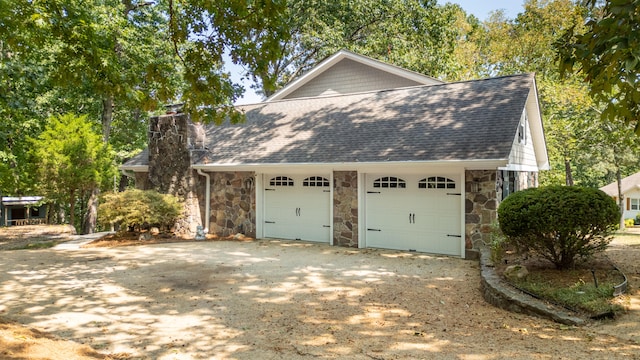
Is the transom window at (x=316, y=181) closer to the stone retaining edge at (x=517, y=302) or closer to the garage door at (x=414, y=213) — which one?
the garage door at (x=414, y=213)

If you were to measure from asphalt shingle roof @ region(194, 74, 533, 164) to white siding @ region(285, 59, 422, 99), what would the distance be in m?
2.33

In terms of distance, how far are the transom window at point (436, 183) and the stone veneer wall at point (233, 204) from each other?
531 cm

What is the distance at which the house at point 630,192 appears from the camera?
111 ft

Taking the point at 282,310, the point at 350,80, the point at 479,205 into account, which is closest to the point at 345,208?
the point at 479,205

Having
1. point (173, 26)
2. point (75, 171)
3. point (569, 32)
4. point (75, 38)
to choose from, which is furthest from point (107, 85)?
point (75, 171)

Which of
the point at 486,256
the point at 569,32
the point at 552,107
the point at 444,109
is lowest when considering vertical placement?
the point at 486,256

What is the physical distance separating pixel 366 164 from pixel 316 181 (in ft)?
6.83

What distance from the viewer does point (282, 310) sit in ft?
19.1

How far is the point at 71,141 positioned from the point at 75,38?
9952mm

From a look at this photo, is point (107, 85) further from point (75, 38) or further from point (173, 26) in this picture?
point (173, 26)

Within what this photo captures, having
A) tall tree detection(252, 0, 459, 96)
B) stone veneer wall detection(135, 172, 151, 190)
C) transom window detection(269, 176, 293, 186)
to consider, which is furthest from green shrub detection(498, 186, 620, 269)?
tall tree detection(252, 0, 459, 96)

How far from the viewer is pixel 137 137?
82.0ft

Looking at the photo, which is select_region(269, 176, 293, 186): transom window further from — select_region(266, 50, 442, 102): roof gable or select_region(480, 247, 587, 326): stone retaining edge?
select_region(480, 247, 587, 326): stone retaining edge

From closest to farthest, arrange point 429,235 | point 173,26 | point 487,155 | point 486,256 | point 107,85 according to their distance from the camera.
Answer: point 173,26
point 107,85
point 486,256
point 487,155
point 429,235
